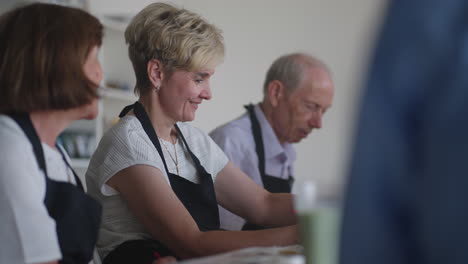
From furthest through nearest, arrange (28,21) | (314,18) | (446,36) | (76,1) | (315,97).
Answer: (314,18), (76,1), (315,97), (28,21), (446,36)

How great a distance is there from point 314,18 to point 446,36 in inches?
170

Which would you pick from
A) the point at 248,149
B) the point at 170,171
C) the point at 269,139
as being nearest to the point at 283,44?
the point at 269,139

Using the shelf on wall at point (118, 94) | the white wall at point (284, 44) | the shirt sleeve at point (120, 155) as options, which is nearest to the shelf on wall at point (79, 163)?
the shelf on wall at point (118, 94)

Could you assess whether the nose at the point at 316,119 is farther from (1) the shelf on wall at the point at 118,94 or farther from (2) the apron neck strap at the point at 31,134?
(2) the apron neck strap at the point at 31,134

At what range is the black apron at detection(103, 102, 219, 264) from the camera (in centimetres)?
147

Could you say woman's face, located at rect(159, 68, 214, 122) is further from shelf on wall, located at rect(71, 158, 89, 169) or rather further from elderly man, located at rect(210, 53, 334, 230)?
shelf on wall, located at rect(71, 158, 89, 169)

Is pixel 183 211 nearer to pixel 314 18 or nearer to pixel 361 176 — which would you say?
pixel 361 176

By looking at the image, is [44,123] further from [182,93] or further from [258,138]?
[258,138]

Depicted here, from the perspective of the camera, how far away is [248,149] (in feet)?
7.95

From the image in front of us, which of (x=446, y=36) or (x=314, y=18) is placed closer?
(x=446, y=36)

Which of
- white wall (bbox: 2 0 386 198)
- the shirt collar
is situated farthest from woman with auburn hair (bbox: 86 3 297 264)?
white wall (bbox: 2 0 386 198)

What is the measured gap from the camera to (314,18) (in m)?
4.65

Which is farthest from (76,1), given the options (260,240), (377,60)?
(377,60)

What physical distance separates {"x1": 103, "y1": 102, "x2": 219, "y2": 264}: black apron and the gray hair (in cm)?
99
